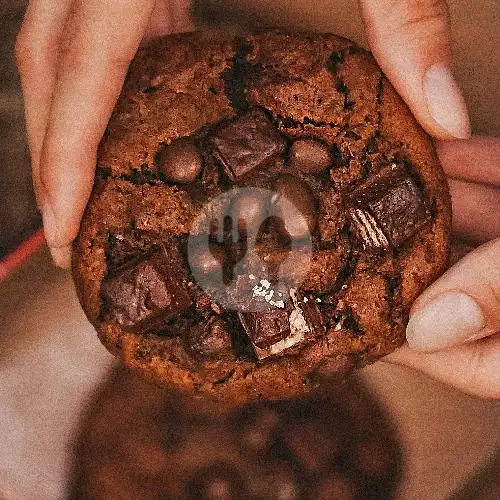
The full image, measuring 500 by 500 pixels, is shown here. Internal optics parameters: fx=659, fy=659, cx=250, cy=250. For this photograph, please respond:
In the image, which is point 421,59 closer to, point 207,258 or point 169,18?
point 207,258

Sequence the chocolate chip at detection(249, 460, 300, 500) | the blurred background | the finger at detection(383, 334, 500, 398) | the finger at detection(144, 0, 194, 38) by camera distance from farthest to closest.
→ the chocolate chip at detection(249, 460, 300, 500), the blurred background, the finger at detection(144, 0, 194, 38), the finger at detection(383, 334, 500, 398)

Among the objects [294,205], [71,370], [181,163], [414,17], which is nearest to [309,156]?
[294,205]

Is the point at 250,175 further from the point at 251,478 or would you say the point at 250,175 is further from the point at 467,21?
the point at 251,478

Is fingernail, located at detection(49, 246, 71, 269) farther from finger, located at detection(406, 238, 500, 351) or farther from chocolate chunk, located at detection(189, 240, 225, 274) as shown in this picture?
finger, located at detection(406, 238, 500, 351)

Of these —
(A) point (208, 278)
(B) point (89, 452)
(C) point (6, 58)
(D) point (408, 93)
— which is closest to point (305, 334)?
(A) point (208, 278)

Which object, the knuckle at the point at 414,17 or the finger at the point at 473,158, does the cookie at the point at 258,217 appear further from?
the finger at the point at 473,158

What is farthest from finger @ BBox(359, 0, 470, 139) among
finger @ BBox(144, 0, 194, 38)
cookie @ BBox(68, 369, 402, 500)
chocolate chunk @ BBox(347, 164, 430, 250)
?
cookie @ BBox(68, 369, 402, 500)

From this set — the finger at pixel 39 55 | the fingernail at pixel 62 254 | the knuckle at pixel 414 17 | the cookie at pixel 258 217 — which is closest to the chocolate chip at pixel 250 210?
the cookie at pixel 258 217
